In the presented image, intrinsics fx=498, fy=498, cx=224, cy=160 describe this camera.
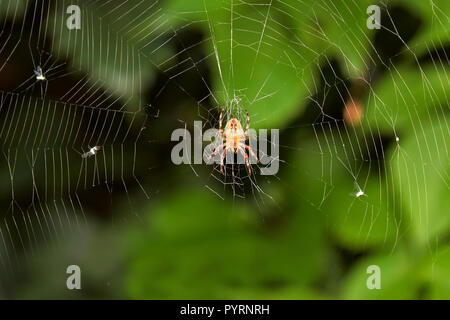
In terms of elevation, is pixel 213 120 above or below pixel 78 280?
above

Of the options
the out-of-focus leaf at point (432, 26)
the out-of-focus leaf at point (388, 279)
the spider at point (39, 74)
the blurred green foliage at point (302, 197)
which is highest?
the spider at point (39, 74)

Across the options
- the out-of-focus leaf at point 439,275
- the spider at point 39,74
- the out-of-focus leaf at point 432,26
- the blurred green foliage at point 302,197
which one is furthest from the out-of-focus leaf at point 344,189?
the spider at point 39,74

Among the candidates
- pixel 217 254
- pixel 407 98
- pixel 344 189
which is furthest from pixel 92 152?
pixel 407 98

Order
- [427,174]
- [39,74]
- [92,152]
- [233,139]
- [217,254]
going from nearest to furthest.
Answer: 1. [427,174]
2. [217,254]
3. [39,74]
4. [92,152]
5. [233,139]

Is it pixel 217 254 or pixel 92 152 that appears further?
pixel 92 152

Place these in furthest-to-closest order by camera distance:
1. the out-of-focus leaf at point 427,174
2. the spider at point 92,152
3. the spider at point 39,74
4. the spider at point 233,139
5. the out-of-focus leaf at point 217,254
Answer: the spider at point 233,139
the spider at point 92,152
the spider at point 39,74
the out-of-focus leaf at point 217,254
the out-of-focus leaf at point 427,174

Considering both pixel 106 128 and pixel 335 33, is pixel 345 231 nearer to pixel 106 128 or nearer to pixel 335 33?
pixel 335 33

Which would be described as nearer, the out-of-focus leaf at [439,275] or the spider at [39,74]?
the out-of-focus leaf at [439,275]

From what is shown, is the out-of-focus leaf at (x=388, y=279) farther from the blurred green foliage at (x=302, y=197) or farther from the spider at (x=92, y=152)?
the spider at (x=92, y=152)

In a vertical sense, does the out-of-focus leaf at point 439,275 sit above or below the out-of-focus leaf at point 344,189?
below

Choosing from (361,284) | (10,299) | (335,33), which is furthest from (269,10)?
(10,299)

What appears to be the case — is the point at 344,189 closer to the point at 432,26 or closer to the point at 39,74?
the point at 432,26
